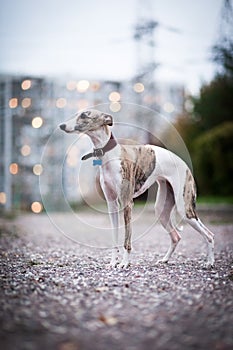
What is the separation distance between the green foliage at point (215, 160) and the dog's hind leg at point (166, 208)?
10.9 metres

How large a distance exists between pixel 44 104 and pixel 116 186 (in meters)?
10.6

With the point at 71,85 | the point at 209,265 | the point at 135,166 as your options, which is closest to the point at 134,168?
the point at 135,166

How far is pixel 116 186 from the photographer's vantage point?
4.48m

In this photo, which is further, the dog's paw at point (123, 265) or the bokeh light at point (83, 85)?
the bokeh light at point (83, 85)

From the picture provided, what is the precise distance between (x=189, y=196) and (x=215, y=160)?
11490 millimetres

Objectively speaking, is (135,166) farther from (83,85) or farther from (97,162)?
(83,85)

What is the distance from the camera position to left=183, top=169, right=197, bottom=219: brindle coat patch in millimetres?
4656

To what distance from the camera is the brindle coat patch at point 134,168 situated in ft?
14.8

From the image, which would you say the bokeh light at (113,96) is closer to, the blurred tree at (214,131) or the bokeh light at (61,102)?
the bokeh light at (61,102)

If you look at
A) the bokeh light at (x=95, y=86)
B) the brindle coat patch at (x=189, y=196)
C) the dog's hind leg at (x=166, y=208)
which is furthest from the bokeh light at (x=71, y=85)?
the brindle coat patch at (x=189, y=196)

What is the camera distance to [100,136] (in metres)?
4.55

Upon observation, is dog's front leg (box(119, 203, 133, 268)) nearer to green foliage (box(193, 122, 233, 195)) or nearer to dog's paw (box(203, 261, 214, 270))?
dog's paw (box(203, 261, 214, 270))

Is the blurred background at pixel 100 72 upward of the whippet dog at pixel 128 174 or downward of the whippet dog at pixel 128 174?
upward

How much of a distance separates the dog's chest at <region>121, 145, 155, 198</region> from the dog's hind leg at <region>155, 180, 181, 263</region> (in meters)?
0.31
